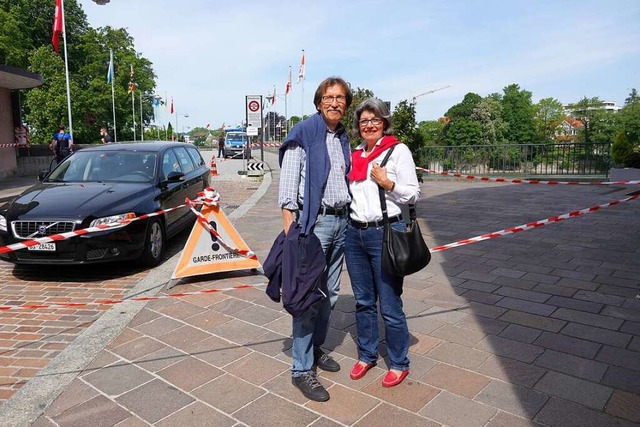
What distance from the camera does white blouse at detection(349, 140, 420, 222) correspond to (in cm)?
291

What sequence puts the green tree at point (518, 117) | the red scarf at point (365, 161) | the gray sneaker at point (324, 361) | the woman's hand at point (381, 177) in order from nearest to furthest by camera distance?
the woman's hand at point (381, 177) → the red scarf at point (365, 161) → the gray sneaker at point (324, 361) → the green tree at point (518, 117)

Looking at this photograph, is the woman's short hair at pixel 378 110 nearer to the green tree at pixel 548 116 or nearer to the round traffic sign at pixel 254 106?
the round traffic sign at pixel 254 106

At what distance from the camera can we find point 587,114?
77.2 m

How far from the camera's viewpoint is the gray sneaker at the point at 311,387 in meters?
2.98

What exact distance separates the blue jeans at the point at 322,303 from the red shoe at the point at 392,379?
1.61ft

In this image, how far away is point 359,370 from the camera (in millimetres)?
3277

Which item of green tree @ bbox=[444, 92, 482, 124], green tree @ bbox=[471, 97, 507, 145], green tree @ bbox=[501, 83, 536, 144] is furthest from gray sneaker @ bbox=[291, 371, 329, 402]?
green tree @ bbox=[501, 83, 536, 144]

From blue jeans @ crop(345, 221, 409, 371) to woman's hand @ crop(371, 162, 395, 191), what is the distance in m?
0.27

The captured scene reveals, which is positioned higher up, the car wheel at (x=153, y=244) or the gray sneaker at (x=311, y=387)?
the car wheel at (x=153, y=244)

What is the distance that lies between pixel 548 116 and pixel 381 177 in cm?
9685

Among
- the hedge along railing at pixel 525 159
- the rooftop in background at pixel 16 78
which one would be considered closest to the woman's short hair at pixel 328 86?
the hedge along railing at pixel 525 159

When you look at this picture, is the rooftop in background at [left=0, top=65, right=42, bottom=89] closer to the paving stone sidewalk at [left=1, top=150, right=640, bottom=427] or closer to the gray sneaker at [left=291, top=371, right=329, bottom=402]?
the paving stone sidewalk at [left=1, top=150, right=640, bottom=427]

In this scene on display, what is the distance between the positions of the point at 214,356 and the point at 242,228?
5.13 meters

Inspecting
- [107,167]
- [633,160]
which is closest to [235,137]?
[633,160]
